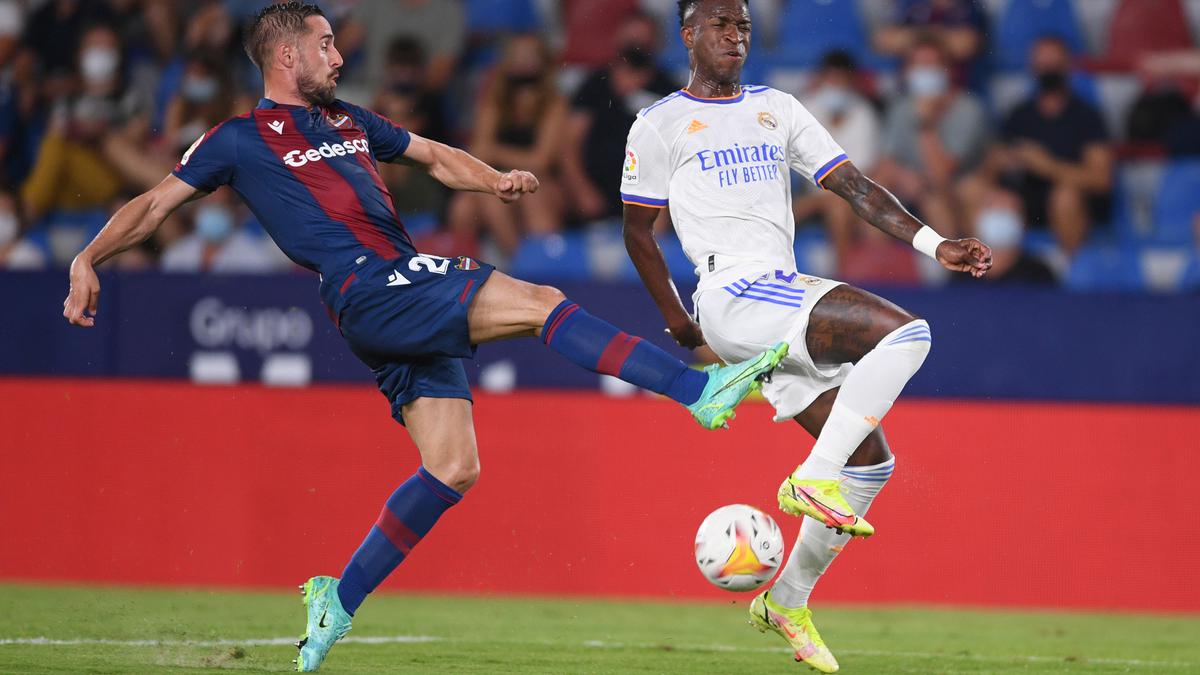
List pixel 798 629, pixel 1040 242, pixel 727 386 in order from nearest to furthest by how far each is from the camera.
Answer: pixel 727 386 < pixel 798 629 < pixel 1040 242

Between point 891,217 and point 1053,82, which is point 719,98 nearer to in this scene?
point 891,217

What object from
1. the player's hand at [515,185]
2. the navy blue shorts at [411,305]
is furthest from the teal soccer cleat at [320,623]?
the player's hand at [515,185]

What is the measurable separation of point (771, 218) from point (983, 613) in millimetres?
3927

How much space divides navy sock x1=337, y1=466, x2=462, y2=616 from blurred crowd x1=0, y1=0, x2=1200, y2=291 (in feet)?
14.8

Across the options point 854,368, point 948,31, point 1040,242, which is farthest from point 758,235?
point 948,31

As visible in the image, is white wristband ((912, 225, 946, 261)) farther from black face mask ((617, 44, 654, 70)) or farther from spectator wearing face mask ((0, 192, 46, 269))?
spectator wearing face mask ((0, 192, 46, 269))

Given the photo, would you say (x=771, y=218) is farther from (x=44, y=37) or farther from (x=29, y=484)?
(x=44, y=37)

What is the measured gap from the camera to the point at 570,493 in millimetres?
9852

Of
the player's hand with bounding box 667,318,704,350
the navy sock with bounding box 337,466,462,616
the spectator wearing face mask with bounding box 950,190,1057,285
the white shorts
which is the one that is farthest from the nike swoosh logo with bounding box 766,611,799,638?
the spectator wearing face mask with bounding box 950,190,1057,285

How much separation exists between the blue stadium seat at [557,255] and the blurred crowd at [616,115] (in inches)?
0.5

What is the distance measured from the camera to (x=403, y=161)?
6922 mm

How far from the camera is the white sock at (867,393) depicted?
6.05 metres

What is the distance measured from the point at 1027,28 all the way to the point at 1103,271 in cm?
227

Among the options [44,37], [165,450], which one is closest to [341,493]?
[165,450]
